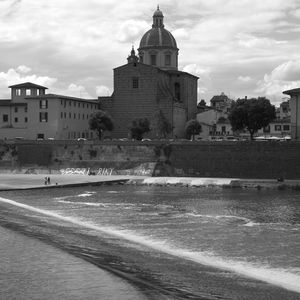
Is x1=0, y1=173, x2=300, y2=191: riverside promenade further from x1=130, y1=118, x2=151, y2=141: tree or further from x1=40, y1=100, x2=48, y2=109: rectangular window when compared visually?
x1=40, y1=100, x2=48, y2=109: rectangular window

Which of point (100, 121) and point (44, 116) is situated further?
point (44, 116)

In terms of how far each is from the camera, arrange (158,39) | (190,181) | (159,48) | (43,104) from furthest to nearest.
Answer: (158,39) < (159,48) < (43,104) < (190,181)

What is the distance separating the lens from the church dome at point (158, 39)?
284ft

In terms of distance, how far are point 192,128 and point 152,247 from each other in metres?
58.8

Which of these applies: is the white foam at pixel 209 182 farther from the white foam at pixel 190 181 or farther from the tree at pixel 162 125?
the tree at pixel 162 125

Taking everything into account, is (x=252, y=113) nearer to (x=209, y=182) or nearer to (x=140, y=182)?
(x=209, y=182)

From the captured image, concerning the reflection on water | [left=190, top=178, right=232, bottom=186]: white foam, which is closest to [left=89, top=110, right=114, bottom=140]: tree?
[left=190, top=178, right=232, bottom=186]: white foam

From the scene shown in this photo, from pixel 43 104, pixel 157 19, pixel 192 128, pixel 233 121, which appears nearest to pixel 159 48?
pixel 157 19

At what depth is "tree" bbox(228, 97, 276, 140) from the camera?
2635 inches

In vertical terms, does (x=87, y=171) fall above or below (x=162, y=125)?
below

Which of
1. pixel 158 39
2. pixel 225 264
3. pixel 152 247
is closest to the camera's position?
pixel 225 264

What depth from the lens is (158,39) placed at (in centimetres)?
8669

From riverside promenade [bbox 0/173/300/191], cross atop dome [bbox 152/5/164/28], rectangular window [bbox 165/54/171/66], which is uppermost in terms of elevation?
cross atop dome [bbox 152/5/164/28]

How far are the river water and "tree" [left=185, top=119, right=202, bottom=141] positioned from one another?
40.4 m
